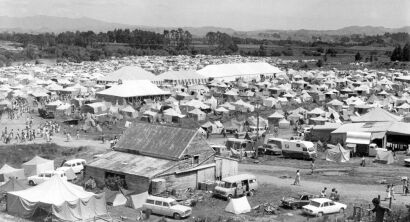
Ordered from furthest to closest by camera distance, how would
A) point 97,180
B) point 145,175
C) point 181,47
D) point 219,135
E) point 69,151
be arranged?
point 181,47, point 219,135, point 69,151, point 97,180, point 145,175

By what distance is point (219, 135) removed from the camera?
31.4 metres

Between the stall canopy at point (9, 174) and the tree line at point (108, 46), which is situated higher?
the tree line at point (108, 46)

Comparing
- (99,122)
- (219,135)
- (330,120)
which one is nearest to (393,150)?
(330,120)

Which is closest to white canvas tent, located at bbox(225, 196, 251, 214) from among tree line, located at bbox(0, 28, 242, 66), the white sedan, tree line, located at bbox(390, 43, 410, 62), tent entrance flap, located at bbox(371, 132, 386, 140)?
the white sedan

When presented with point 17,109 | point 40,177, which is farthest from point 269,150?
point 17,109

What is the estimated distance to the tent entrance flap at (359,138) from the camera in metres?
26.0

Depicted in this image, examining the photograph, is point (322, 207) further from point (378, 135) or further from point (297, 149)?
point (378, 135)

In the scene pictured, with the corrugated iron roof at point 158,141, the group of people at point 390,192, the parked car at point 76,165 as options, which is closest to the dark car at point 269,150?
the corrugated iron roof at point 158,141

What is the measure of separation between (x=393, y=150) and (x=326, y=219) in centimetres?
1273

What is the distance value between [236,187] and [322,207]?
311cm

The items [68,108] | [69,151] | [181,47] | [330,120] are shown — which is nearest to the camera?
[69,151]

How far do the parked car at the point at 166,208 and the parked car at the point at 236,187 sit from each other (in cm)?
207

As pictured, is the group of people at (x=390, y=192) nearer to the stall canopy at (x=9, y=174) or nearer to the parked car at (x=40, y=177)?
the parked car at (x=40, y=177)

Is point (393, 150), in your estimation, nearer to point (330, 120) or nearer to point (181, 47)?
point (330, 120)
